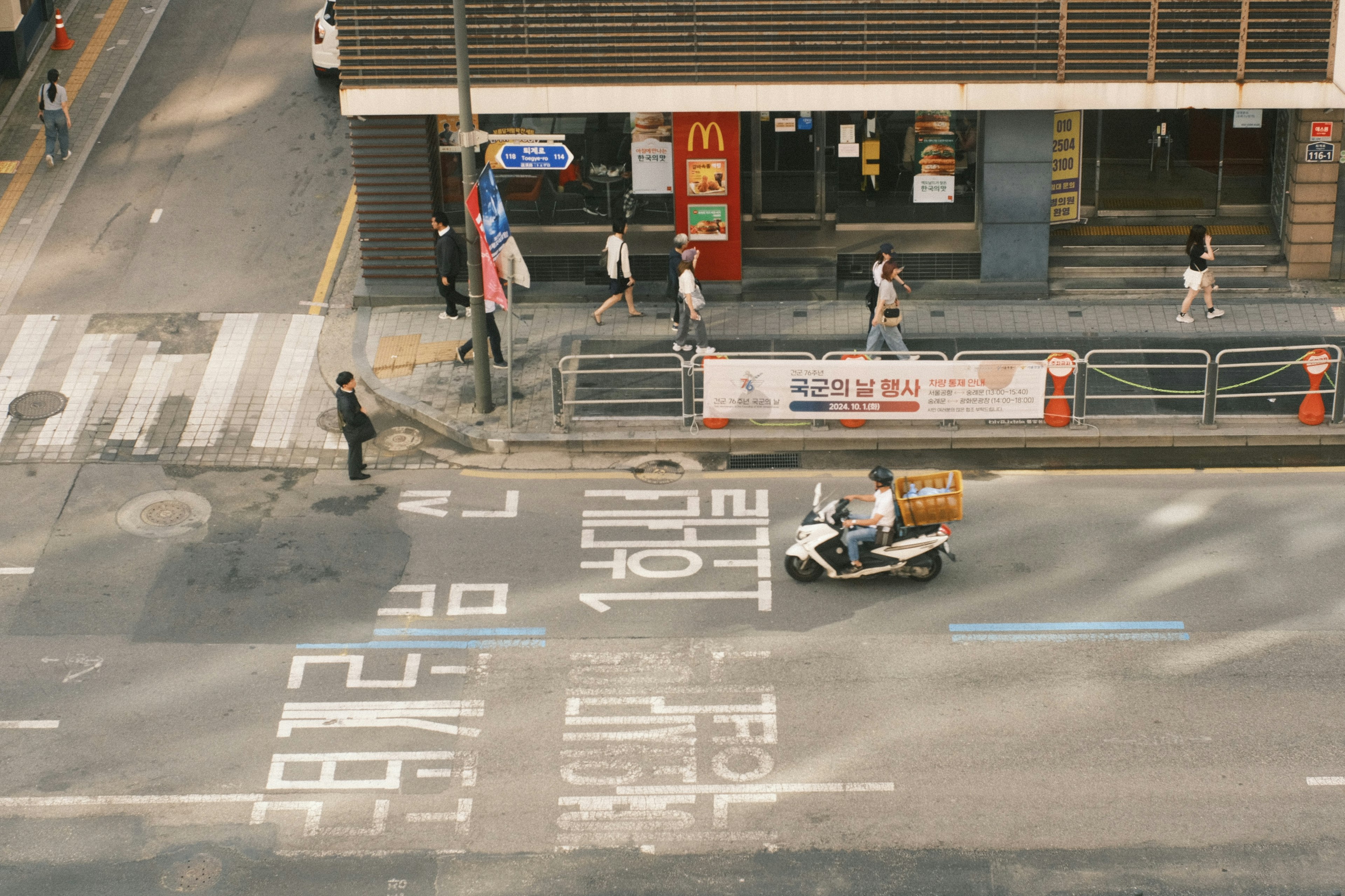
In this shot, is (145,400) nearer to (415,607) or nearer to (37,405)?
(37,405)

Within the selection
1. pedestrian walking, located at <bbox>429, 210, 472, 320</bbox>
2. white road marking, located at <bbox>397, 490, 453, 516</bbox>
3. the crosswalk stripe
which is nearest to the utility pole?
pedestrian walking, located at <bbox>429, 210, 472, 320</bbox>

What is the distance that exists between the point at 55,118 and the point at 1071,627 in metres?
18.9

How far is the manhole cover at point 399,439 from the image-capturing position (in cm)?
2075

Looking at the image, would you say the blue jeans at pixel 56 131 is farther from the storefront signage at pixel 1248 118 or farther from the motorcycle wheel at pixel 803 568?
the storefront signage at pixel 1248 118

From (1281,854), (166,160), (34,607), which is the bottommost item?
(1281,854)

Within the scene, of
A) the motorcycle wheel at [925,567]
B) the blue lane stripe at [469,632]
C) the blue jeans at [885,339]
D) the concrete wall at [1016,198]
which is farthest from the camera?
the concrete wall at [1016,198]

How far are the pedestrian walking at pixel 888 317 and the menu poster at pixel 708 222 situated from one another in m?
3.15

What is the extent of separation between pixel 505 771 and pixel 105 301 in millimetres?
12613

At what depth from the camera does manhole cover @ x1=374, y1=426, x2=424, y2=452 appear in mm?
20750

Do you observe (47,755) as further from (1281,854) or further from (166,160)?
(166,160)

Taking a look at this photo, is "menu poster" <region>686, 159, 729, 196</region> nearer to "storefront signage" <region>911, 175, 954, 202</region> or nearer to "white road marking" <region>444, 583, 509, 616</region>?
"storefront signage" <region>911, 175, 954, 202</region>

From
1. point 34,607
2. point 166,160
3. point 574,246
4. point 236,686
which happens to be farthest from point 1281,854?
point 166,160

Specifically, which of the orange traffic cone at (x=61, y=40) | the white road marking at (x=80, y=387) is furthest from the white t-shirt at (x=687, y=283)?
the orange traffic cone at (x=61, y=40)

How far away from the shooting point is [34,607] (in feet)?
56.6
